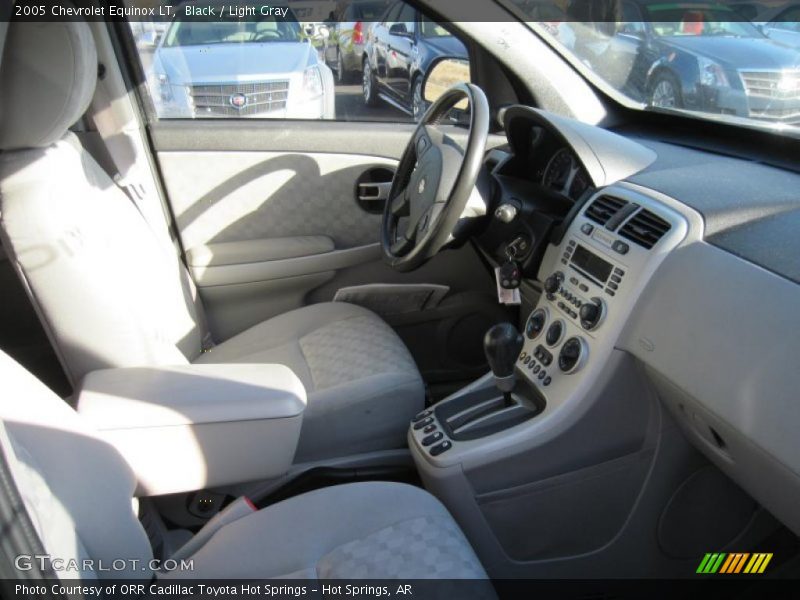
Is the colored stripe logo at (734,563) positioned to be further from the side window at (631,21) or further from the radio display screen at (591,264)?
the side window at (631,21)

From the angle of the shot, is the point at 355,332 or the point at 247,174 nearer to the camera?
the point at 355,332

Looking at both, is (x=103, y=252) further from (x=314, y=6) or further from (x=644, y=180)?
(x=314, y=6)

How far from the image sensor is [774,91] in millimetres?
1485

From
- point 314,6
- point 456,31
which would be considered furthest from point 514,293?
point 314,6

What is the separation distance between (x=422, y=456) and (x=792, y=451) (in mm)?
691

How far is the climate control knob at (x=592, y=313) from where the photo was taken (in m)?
1.23

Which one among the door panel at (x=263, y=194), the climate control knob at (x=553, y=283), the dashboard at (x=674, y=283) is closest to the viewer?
the dashboard at (x=674, y=283)

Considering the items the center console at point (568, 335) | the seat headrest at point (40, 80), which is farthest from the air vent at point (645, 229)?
the seat headrest at point (40, 80)

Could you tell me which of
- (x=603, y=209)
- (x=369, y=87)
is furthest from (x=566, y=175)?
(x=369, y=87)

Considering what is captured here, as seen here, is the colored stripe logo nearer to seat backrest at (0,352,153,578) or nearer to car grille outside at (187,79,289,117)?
seat backrest at (0,352,153,578)

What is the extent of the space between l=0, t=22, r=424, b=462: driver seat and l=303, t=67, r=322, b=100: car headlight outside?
73 centimetres

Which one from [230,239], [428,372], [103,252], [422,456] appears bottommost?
[428,372]

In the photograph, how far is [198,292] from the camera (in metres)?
2.04

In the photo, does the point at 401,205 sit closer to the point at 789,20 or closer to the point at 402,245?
the point at 402,245
